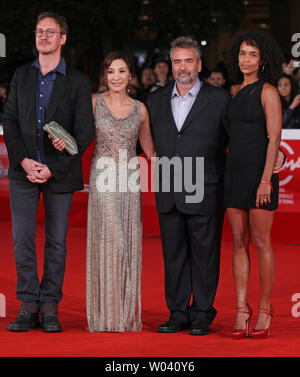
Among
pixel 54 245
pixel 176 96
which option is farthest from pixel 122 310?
pixel 176 96

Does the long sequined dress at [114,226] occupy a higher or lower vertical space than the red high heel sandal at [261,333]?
higher

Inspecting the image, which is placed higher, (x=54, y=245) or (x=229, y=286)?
(x=54, y=245)

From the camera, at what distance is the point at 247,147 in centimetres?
519

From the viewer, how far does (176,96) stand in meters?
5.50

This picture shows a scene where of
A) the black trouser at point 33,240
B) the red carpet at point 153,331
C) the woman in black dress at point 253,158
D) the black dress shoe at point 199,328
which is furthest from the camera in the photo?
the black trouser at point 33,240

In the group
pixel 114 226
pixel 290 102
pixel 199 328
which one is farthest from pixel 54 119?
pixel 290 102

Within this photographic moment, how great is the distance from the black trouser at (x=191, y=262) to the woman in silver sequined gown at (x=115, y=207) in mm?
212

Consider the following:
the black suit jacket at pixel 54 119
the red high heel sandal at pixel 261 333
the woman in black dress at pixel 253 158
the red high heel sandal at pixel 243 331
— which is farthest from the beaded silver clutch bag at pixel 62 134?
the red high heel sandal at pixel 261 333

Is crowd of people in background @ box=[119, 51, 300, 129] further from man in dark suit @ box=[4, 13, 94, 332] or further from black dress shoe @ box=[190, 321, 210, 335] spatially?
black dress shoe @ box=[190, 321, 210, 335]

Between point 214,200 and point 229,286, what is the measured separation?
1.64m

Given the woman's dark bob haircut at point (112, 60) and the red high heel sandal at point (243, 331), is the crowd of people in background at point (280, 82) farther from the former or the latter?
the red high heel sandal at point (243, 331)

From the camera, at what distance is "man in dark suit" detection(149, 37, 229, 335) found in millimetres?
5375

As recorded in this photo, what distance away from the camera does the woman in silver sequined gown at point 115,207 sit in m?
5.45
